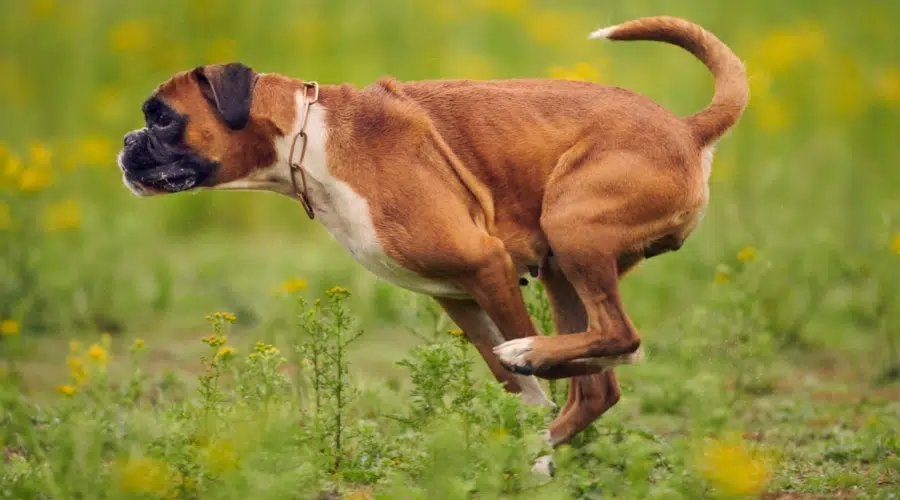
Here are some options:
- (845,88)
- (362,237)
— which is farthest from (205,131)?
(845,88)

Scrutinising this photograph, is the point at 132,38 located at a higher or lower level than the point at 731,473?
higher

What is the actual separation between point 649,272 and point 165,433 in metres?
4.76

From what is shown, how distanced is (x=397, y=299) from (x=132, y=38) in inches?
185

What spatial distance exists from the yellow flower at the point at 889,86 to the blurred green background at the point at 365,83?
3 centimetres

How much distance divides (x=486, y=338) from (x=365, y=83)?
646cm

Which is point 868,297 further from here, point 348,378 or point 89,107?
point 89,107

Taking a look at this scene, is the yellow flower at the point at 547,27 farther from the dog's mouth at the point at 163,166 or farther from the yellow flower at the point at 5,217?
the dog's mouth at the point at 163,166

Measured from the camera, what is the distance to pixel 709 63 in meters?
5.86

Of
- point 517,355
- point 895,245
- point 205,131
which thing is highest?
point 205,131

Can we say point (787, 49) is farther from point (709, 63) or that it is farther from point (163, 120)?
point (163, 120)

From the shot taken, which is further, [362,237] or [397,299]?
[397,299]

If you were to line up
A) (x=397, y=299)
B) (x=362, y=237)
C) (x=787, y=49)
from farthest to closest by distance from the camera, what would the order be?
1. (x=787, y=49)
2. (x=397, y=299)
3. (x=362, y=237)

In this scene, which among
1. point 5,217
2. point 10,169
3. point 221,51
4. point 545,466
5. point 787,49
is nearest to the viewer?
point 545,466

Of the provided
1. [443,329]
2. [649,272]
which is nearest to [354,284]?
[649,272]
